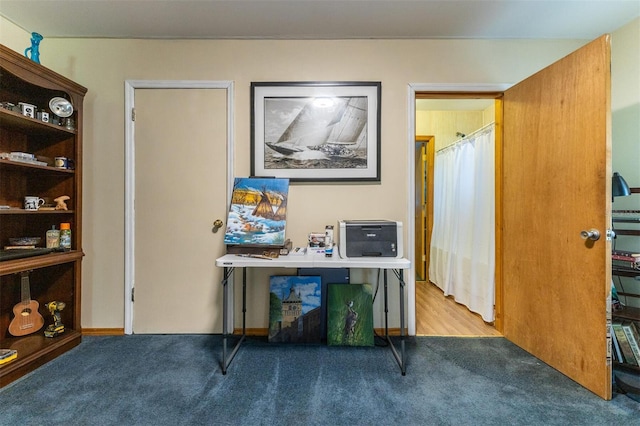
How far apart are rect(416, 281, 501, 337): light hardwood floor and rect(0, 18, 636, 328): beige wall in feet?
3.44

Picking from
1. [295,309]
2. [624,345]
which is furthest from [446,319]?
[295,309]

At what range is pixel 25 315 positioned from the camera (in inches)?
78.4

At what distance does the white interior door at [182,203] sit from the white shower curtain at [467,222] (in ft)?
7.85

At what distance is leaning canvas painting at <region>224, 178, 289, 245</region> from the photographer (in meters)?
2.01

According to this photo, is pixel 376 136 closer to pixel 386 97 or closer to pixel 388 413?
pixel 386 97

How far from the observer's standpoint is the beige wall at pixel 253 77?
2301 mm

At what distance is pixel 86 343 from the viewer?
216 centimetres

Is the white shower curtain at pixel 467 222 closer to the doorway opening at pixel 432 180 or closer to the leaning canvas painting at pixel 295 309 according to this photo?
the doorway opening at pixel 432 180

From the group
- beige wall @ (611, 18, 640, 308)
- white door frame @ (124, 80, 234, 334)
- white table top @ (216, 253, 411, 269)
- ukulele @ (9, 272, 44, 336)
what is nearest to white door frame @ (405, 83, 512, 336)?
white table top @ (216, 253, 411, 269)

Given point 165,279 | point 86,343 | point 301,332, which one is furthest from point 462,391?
point 86,343

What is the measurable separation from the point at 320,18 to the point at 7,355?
9.86ft

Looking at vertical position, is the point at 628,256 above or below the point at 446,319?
above

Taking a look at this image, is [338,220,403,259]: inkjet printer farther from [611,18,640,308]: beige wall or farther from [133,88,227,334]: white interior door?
[611,18,640,308]: beige wall

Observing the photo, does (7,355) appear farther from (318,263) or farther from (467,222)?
(467,222)
